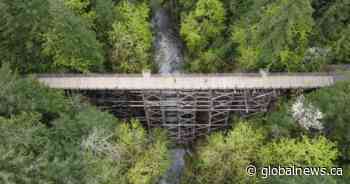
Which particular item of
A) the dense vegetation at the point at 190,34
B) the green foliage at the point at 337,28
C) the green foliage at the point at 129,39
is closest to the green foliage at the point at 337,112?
the green foliage at the point at 337,28

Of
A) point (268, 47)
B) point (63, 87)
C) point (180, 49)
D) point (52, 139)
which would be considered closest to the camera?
point (52, 139)

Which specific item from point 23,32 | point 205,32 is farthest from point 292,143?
point 23,32

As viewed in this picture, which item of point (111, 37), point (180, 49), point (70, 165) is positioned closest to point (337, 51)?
point (180, 49)

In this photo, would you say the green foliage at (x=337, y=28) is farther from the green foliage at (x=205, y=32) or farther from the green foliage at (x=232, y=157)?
the green foliage at (x=232, y=157)

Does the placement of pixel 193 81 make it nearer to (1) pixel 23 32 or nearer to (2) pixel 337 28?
(2) pixel 337 28

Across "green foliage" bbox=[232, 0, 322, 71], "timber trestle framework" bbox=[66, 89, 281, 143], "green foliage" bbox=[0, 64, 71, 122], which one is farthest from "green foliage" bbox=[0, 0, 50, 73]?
"green foliage" bbox=[232, 0, 322, 71]

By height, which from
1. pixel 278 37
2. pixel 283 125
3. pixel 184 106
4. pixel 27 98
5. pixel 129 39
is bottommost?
pixel 283 125

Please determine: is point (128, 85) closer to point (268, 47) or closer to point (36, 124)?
point (36, 124)
